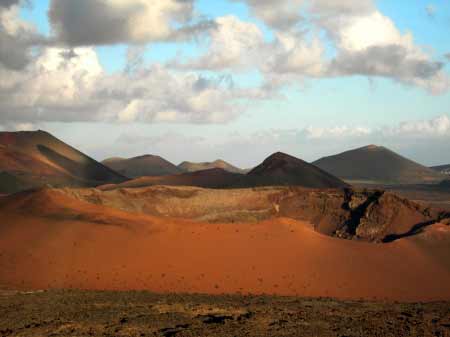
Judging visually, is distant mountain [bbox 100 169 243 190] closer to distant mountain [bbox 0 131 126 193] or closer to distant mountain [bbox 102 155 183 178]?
distant mountain [bbox 0 131 126 193]

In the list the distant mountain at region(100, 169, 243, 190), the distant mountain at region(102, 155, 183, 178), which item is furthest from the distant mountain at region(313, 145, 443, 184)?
the distant mountain at region(100, 169, 243, 190)

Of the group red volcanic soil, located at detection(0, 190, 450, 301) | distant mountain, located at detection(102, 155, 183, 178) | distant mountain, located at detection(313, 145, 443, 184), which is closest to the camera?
red volcanic soil, located at detection(0, 190, 450, 301)

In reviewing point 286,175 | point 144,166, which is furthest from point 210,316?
point 144,166

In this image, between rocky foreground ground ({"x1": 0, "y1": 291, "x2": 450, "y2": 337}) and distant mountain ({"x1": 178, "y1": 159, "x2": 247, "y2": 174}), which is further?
distant mountain ({"x1": 178, "y1": 159, "x2": 247, "y2": 174})

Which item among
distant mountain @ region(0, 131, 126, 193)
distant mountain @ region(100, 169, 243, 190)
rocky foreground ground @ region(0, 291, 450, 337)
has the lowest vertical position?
rocky foreground ground @ region(0, 291, 450, 337)

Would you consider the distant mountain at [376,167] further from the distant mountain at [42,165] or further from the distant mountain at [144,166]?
the distant mountain at [42,165]

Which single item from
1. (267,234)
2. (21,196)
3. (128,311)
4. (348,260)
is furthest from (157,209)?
(128,311)

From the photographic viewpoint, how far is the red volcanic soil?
14.6 meters

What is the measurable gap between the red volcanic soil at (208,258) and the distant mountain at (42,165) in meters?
30.2

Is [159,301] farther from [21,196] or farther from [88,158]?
[88,158]

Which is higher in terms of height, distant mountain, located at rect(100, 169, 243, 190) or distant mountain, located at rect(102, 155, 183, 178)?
distant mountain, located at rect(102, 155, 183, 178)

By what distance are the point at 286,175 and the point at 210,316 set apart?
33.1 meters

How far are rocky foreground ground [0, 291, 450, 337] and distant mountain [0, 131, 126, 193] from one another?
36318 millimetres

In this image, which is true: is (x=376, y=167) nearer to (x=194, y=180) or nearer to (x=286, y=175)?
(x=194, y=180)
